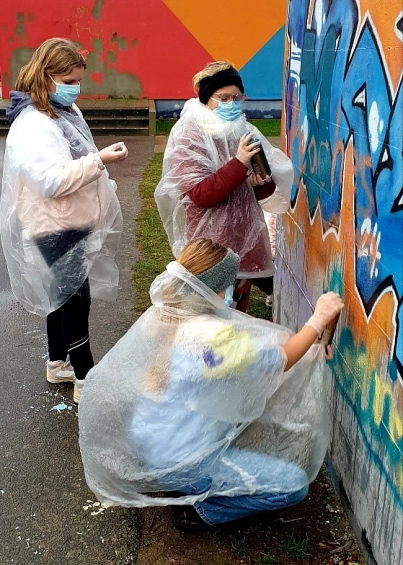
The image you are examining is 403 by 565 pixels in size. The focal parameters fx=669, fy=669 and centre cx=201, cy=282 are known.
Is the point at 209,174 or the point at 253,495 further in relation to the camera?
the point at 209,174

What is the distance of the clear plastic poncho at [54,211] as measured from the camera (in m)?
3.22

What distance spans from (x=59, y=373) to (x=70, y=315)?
22.5 inches

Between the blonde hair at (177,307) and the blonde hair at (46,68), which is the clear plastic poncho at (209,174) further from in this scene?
the blonde hair at (177,307)

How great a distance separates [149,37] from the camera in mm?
13641

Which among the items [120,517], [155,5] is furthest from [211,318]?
[155,5]

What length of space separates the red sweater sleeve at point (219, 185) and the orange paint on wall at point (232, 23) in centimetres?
1111

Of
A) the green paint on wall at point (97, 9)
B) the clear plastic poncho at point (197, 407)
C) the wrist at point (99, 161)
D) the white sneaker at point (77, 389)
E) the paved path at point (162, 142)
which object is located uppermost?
the wrist at point (99, 161)

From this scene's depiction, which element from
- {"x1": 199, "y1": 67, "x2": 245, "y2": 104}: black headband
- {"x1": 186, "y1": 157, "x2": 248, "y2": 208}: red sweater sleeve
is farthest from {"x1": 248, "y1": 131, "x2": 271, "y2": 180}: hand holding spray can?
{"x1": 199, "y1": 67, "x2": 245, "y2": 104}: black headband

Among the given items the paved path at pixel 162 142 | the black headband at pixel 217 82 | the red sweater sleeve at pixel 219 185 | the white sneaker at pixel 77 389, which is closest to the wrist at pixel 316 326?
the red sweater sleeve at pixel 219 185

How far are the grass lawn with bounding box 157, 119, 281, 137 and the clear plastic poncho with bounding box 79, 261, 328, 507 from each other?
34.5 ft

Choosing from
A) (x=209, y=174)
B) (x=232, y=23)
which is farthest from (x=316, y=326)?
(x=232, y=23)

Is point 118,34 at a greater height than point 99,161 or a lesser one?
lesser

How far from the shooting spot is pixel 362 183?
247 centimetres

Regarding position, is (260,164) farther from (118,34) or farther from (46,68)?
(118,34)
